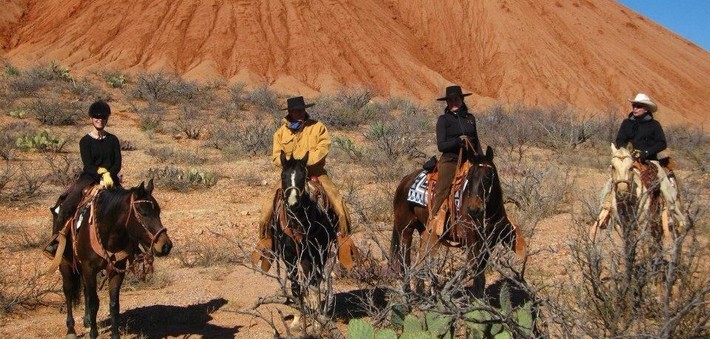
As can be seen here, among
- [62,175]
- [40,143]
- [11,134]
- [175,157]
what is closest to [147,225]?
[62,175]

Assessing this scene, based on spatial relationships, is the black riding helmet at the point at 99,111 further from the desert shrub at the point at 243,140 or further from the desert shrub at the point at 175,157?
the desert shrub at the point at 243,140

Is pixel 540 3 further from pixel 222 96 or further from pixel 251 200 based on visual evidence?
pixel 251 200

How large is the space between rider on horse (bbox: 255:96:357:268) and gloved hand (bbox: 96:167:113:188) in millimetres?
1598

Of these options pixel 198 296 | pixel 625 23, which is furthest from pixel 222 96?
pixel 625 23

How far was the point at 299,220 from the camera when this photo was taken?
19.9ft

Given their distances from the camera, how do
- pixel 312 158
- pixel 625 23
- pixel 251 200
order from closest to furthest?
pixel 312 158 < pixel 251 200 < pixel 625 23

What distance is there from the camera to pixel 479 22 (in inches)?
1838

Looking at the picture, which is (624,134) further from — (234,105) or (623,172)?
(234,105)

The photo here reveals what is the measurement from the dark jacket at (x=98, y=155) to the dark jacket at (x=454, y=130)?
364cm

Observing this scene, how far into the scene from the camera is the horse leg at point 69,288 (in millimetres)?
6211

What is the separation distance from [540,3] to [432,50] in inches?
412

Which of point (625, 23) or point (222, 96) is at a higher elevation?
point (625, 23)

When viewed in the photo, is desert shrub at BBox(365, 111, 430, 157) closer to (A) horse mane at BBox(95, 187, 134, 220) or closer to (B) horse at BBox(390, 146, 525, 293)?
(B) horse at BBox(390, 146, 525, 293)

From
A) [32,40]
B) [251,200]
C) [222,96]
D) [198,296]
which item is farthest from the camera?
[32,40]
